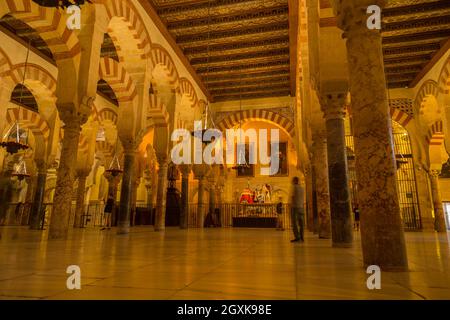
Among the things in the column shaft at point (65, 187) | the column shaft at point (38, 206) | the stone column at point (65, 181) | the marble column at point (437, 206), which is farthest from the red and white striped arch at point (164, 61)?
the marble column at point (437, 206)

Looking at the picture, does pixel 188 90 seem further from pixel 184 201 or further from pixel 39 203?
pixel 39 203

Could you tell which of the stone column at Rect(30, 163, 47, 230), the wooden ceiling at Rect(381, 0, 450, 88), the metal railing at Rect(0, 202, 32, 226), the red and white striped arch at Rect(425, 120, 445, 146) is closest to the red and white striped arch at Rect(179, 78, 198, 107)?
the stone column at Rect(30, 163, 47, 230)

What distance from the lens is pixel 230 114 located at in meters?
12.4

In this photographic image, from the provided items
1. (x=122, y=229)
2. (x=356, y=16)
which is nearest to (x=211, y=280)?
(x=356, y=16)

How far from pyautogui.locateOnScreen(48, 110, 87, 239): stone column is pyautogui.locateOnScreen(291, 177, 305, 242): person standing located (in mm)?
3443

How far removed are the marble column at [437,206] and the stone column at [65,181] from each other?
410 inches

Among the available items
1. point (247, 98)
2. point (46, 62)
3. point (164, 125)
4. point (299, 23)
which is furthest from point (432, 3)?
point (46, 62)

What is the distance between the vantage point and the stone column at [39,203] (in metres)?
8.52

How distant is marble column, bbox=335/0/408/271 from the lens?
6.97ft

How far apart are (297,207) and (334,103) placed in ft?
5.58

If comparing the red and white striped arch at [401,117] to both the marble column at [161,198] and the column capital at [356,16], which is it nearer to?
the marble column at [161,198]

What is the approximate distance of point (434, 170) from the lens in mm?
10367

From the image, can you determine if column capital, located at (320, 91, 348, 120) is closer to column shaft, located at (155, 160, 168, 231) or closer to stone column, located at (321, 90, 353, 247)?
stone column, located at (321, 90, 353, 247)

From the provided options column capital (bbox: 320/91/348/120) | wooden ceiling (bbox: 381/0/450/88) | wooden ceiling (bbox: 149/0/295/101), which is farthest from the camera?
wooden ceiling (bbox: 149/0/295/101)
